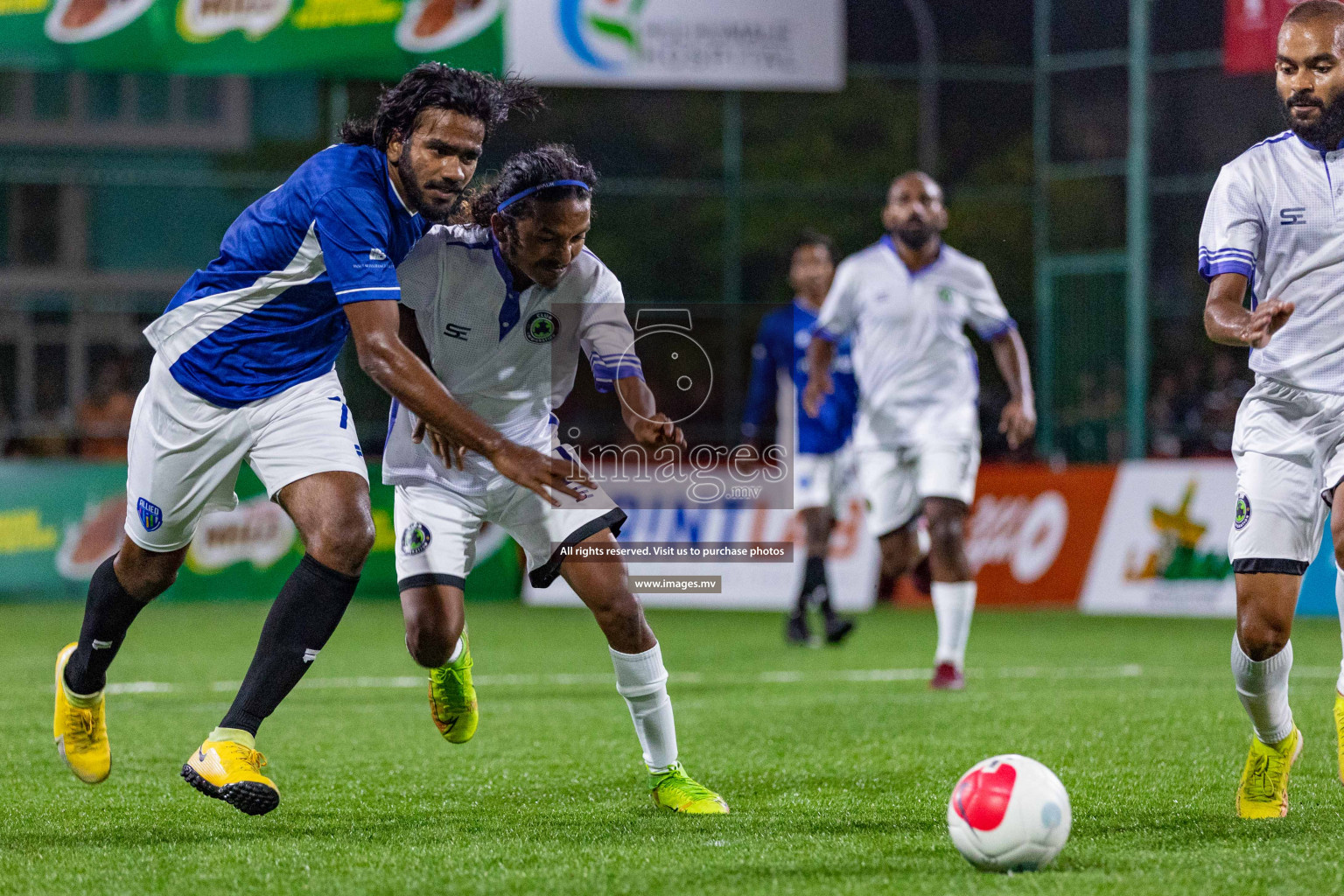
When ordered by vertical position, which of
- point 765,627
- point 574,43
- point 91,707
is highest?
point 574,43

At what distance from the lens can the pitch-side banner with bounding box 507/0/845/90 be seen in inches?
701

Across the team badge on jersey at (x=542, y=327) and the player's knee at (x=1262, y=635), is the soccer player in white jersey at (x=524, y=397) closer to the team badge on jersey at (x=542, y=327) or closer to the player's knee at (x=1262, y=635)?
the team badge on jersey at (x=542, y=327)

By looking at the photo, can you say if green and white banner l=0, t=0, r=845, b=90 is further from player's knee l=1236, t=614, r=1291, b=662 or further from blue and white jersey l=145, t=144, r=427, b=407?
player's knee l=1236, t=614, r=1291, b=662

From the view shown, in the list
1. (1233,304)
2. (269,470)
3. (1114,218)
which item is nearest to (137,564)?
(269,470)

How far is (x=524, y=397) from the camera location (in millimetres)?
5555

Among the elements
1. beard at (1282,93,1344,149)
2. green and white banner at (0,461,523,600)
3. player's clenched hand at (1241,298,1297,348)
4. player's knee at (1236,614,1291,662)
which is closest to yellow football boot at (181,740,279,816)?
player's knee at (1236,614,1291,662)

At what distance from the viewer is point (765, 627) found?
13125mm

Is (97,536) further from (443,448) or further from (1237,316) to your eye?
(1237,316)

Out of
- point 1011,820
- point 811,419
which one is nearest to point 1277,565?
point 1011,820

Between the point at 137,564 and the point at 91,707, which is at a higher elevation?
the point at 137,564

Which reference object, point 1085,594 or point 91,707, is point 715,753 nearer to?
point 91,707

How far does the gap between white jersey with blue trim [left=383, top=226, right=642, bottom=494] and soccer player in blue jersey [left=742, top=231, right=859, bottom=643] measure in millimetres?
5452

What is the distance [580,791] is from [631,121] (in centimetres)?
2876

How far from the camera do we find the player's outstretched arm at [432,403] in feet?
14.2
